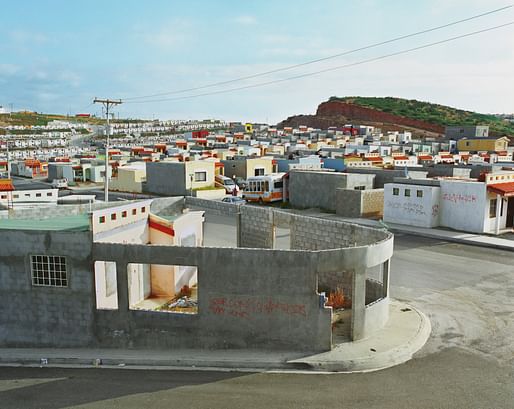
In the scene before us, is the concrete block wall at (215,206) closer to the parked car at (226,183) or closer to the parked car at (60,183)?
the parked car at (226,183)

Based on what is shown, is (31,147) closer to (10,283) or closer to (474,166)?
(474,166)

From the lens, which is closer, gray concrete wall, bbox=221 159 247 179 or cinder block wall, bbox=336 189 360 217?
cinder block wall, bbox=336 189 360 217

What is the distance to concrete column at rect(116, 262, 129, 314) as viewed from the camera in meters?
14.0

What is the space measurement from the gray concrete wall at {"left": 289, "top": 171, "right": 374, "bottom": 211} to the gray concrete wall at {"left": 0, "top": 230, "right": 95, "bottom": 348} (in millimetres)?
30144

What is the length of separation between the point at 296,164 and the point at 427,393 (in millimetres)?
47410

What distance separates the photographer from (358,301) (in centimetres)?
1421

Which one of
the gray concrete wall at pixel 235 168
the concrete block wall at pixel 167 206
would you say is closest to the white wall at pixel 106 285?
the concrete block wall at pixel 167 206

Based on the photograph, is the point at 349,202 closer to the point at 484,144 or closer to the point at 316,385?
the point at 316,385

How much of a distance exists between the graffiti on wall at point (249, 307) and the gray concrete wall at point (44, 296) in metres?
3.59

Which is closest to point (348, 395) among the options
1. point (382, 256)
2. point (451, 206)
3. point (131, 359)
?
point (382, 256)

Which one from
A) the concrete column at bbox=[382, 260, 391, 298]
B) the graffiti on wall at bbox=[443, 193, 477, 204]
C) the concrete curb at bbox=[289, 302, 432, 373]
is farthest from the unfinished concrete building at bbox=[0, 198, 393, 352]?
the graffiti on wall at bbox=[443, 193, 477, 204]

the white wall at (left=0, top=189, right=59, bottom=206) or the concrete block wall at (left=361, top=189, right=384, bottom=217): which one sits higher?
the white wall at (left=0, top=189, right=59, bottom=206)

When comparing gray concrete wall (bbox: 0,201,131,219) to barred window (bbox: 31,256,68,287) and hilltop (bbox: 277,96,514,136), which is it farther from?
hilltop (bbox: 277,96,514,136)

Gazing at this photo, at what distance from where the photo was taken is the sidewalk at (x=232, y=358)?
1302 cm
